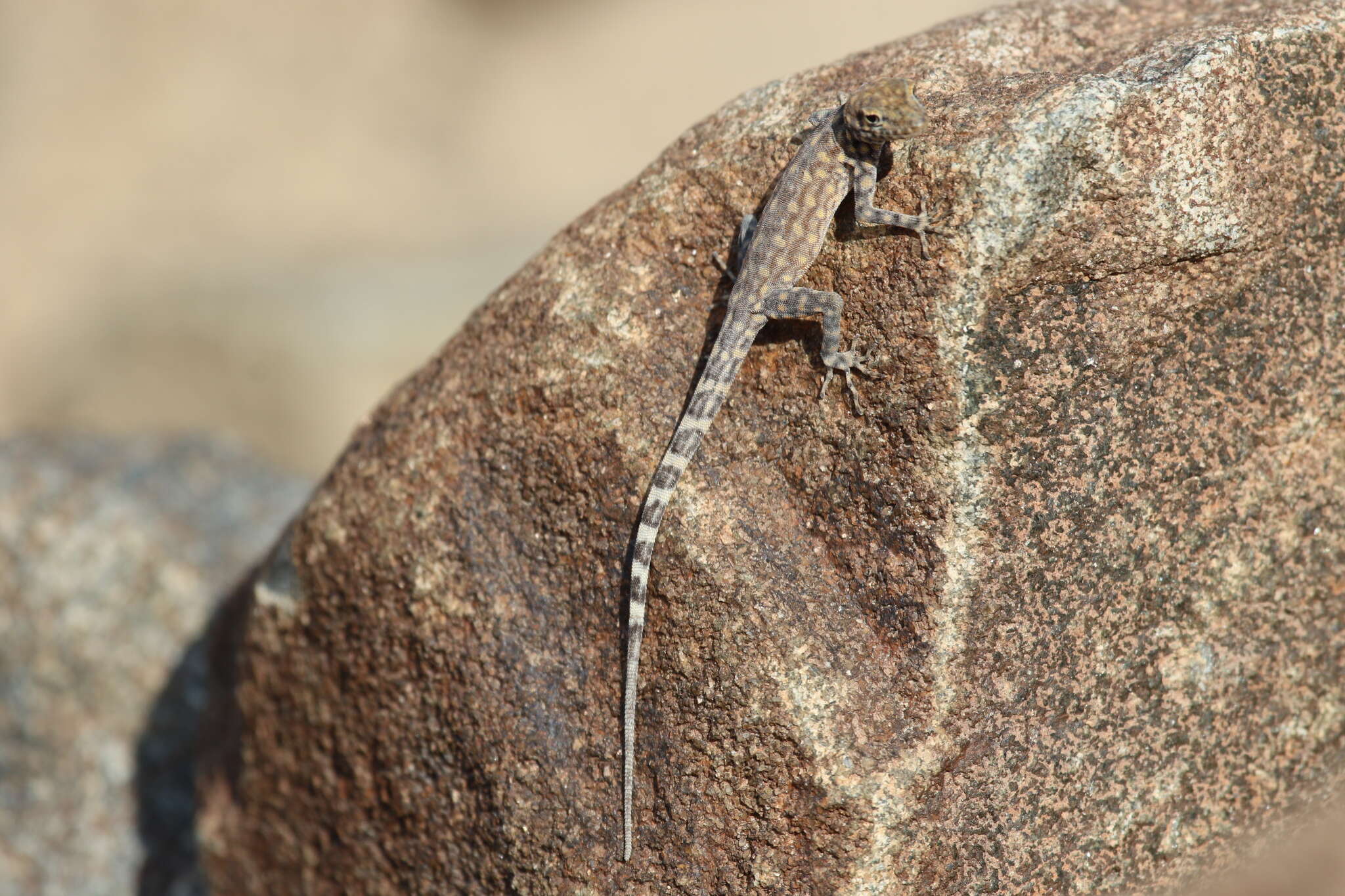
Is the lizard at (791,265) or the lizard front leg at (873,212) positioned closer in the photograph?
the lizard front leg at (873,212)

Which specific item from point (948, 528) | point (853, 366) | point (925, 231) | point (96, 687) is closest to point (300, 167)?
point (96, 687)

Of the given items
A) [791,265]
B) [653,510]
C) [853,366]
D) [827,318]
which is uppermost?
[791,265]

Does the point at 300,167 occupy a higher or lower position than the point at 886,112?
higher

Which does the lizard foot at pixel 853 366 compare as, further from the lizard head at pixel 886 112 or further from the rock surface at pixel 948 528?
the lizard head at pixel 886 112

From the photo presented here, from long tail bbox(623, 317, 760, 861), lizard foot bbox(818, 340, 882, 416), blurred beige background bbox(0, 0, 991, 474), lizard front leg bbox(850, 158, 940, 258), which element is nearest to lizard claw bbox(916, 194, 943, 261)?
lizard front leg bbox(850, 158, 940, 258)

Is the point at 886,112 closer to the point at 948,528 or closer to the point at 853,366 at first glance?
the point at 853,366

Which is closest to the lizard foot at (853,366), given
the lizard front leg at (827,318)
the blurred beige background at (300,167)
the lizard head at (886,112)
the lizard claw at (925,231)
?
the lizard front leg at (827,318)
